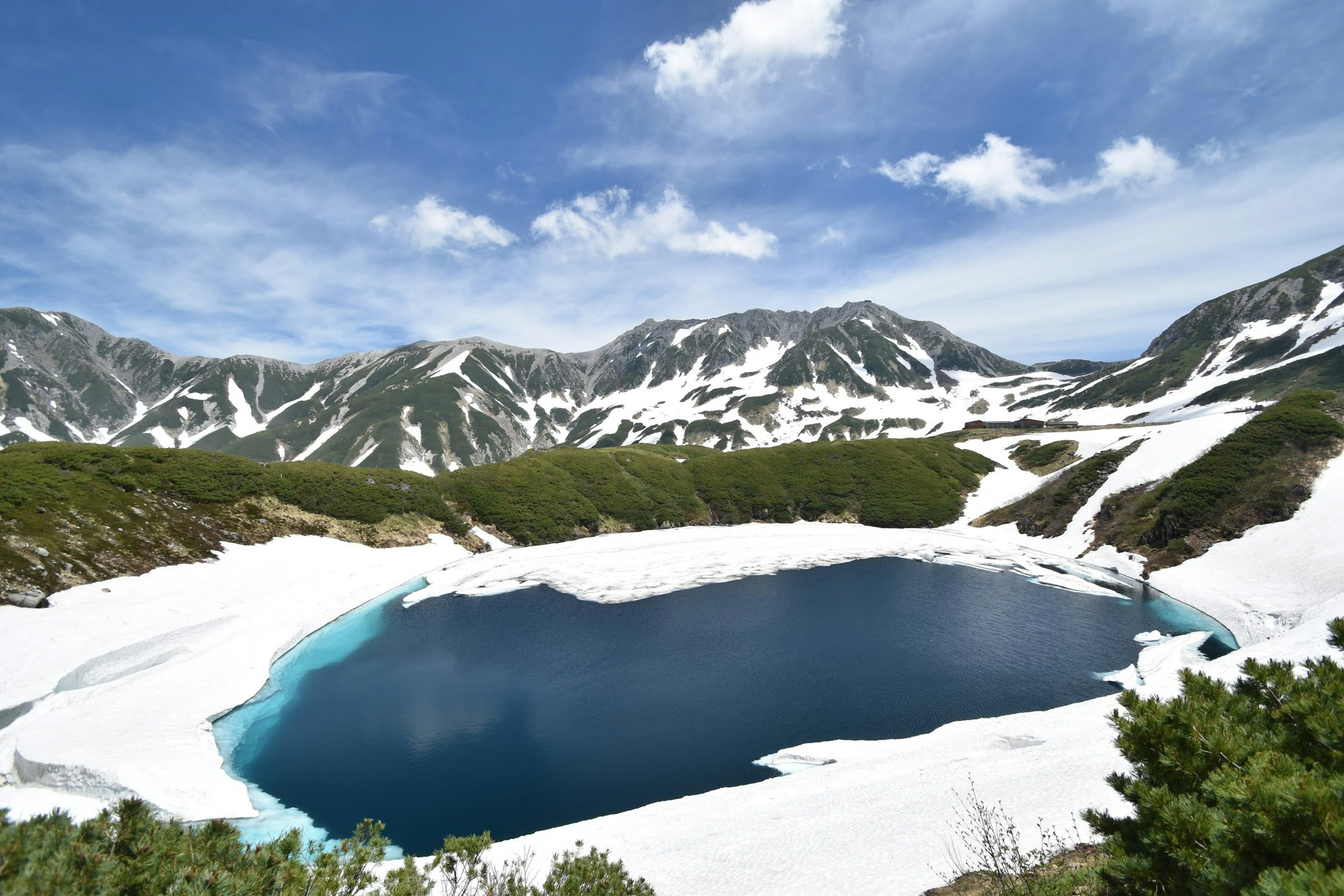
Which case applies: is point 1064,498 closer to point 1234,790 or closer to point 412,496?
point 1234,790

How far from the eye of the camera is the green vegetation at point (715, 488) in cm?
8156

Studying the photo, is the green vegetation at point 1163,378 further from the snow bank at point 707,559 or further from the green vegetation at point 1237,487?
the snow bank at point 707,559

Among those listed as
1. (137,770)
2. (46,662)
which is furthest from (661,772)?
(46,662)

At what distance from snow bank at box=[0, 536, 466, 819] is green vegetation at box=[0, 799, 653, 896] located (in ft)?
61.6

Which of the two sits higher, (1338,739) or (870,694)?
(1338,739)

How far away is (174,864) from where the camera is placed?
5.85 m

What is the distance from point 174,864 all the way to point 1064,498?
8777 cm

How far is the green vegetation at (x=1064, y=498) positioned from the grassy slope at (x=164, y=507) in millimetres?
76535

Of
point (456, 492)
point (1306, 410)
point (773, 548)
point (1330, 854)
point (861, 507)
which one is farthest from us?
point (861, 507)

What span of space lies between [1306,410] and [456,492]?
10143 centimetres

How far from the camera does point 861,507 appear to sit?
91062 millimetres

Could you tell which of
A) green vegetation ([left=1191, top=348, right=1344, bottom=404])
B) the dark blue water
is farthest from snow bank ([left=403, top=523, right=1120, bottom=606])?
green vegetation ([left=1191, top=348, right=1344, bottom=404])

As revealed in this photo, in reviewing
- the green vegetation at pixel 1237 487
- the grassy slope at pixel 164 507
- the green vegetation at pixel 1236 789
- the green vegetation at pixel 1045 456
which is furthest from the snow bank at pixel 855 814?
the green vegetation at pixel 1045 456

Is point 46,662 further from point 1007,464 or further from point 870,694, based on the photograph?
point 1007,464
